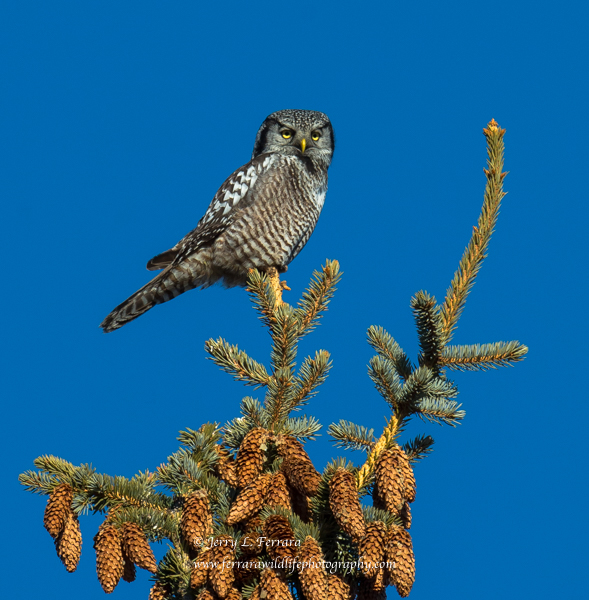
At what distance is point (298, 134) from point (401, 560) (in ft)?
14.1

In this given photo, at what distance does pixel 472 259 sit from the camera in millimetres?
2473

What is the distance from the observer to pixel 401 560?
2.01m

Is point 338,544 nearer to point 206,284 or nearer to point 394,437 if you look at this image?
point 394,437

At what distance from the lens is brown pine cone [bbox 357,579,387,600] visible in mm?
2146

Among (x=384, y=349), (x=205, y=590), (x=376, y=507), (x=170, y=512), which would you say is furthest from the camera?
(x=384, y=349)

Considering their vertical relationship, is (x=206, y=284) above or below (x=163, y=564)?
above

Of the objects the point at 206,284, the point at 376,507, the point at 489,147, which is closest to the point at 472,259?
the point at 489,147

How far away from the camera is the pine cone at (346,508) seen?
78.9 inches

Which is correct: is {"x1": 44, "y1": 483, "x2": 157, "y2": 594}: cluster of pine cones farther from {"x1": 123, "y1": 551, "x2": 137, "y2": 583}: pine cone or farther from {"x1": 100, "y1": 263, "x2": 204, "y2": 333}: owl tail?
{"x1": 100, "y1": 263, "x2": 204, "y2": 333}: owl tail

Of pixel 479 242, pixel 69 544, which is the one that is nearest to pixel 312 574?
pixel 69 544

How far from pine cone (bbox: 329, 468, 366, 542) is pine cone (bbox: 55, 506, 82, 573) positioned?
0.84 metres

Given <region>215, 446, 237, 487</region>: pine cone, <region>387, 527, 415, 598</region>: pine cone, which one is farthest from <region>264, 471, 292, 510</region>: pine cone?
<region>387, 527, 415, 598</region>: pine cone

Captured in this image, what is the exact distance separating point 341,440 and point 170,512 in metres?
0.67

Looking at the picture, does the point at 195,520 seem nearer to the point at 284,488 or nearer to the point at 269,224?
the point at 284,488
